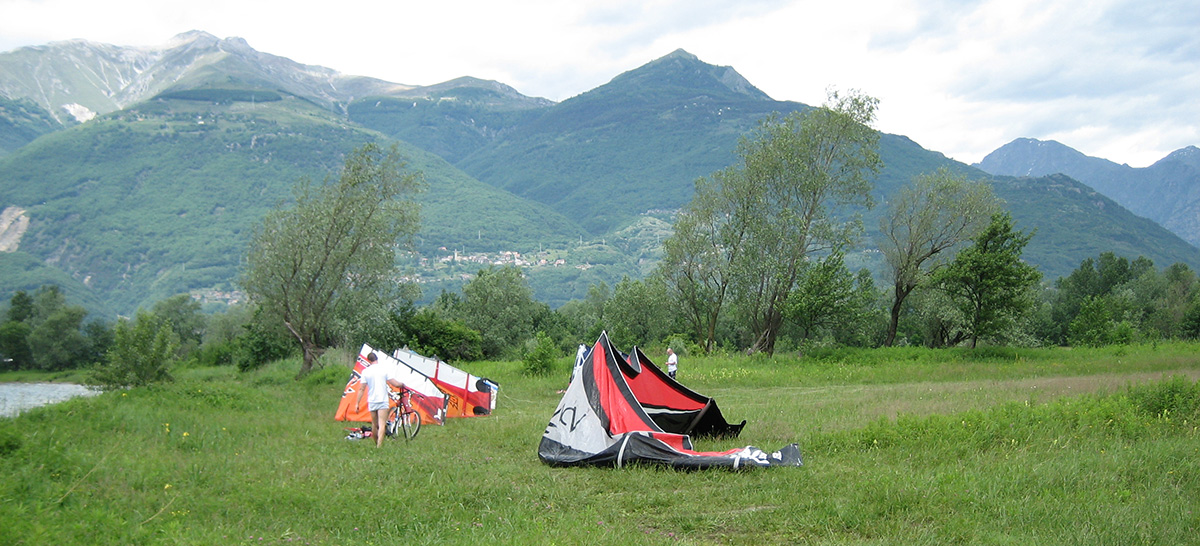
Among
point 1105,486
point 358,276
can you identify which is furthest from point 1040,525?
point 358,276

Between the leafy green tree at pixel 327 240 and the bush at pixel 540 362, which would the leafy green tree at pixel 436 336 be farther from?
the bush at pixel 540 362

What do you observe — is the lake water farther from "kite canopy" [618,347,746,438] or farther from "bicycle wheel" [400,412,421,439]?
"kite canopy" [618,347,746,438]

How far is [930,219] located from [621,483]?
32597 mm

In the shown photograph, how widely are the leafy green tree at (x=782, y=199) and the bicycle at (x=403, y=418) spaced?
2392 cm

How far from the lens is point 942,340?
148 feet

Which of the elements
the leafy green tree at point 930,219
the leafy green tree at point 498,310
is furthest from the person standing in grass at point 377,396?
the leafy green tree at point 498,310

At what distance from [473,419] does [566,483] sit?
9350 mm

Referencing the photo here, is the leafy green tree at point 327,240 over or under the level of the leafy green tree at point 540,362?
over

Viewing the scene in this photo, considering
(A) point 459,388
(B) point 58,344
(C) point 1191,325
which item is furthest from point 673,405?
(B) point 58,344

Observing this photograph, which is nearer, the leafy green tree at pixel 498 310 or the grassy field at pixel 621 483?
the grassy field at pixel 621 483

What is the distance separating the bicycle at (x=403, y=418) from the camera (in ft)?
46.9

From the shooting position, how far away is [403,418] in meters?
14.6

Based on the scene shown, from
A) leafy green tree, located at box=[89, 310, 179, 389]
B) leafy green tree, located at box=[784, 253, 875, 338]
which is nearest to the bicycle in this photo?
leafy green tree, located at box=[89, 310, 179, 389]

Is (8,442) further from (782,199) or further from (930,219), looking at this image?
(930,219)
